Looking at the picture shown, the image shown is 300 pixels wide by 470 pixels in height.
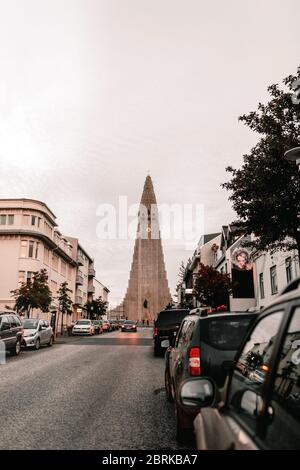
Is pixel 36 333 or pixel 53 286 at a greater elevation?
pixel 53 286

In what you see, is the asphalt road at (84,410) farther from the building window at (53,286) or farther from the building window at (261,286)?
the building window at (53,286)

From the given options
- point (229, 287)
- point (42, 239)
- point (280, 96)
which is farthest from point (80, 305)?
point (280, 96)

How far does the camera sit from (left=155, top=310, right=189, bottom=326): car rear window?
1656 cm

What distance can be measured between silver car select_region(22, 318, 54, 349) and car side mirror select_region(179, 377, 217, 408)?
60.3 ft

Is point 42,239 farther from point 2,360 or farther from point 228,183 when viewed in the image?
point 228,183

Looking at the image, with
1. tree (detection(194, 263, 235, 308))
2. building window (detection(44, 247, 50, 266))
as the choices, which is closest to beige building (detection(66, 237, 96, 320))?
building window (detection(44, 247, 50, 266))

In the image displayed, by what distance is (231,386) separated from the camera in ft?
8.34

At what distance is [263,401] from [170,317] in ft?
49.7

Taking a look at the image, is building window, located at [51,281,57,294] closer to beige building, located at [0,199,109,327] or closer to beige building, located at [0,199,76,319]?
beige building, located at [0,199,109,327]

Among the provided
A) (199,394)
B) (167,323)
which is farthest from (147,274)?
(199,394)

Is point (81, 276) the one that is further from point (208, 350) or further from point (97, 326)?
point (208, 350)

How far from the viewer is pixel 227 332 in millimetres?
5207

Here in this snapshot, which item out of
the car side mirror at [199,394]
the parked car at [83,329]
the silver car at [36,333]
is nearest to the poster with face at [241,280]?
the parked car at [83,329]

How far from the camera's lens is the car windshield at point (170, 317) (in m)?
16.6
